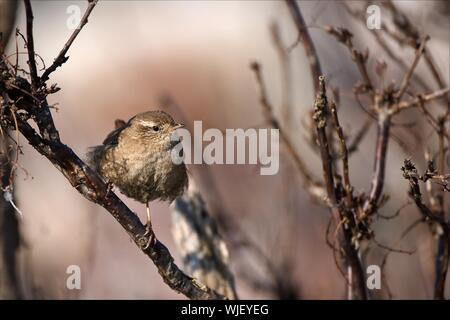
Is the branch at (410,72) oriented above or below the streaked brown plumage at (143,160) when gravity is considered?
above

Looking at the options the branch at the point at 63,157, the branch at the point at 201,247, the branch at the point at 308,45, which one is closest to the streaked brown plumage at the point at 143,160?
the branch at the point at 201,247

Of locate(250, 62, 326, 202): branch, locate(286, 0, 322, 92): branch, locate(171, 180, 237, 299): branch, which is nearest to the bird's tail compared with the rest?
locate(171, 180, 237, 299): branch

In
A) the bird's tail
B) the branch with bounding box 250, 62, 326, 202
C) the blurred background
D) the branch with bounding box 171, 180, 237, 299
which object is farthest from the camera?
the blurred background

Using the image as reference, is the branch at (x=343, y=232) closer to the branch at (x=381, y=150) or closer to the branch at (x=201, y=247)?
the branch at (x=381, y=150)

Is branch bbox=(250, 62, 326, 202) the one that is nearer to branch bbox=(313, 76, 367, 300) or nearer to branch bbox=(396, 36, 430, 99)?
branch bbox=(313, 76, 367, 300)

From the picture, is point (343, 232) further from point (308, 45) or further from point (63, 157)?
point (63, 157)

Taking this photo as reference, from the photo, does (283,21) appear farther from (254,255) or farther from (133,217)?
(133,217)

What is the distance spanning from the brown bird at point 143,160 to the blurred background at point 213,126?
834mm

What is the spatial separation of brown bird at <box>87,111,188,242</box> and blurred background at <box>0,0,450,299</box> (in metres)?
0.83

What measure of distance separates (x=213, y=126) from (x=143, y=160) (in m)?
4.96

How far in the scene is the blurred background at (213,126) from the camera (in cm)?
471

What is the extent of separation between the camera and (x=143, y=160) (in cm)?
358

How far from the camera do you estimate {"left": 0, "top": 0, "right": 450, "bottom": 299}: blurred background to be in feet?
15.4

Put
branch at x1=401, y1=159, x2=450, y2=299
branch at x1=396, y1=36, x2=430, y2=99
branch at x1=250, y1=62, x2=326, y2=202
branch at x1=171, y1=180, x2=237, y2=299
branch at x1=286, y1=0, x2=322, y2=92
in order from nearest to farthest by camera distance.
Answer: branch at x1=401, y1=159, x2=450, y2=299 → branch at x1=396, y1=36, x2=430, y2=99 → branch at x1=286, y1=0, x2=322, y2=92 → branch at x1=250, y1=62, x2=326, y2=202 → branch at x1=171, y1=180, x2=237, y2=299
